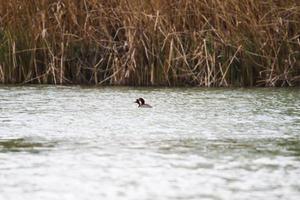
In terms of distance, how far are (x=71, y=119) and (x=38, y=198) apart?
3590 mm

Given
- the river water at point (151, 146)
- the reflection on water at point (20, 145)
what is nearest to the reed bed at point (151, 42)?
the river water at point (151, 146)

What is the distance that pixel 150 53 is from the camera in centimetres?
1191

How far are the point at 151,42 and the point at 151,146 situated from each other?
5396mm

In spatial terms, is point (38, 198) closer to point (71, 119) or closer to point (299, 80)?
point (71, 119)

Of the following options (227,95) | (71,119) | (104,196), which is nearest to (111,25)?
(227,95)

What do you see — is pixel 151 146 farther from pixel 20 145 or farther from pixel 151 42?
pixel 151 42

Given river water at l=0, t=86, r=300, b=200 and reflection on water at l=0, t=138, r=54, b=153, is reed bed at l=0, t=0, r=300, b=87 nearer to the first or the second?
river water at l=0, t=86, r=300, b=200

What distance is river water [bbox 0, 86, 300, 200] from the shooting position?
205 inches

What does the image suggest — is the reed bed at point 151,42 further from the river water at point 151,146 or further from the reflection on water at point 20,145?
the reflection on water at point 20,145

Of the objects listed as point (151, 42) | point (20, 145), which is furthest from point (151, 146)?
point (151, 42)

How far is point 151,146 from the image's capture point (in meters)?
6.72

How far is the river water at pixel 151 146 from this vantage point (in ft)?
17.1

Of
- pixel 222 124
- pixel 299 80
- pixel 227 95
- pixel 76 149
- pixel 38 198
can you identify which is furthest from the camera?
pixel 299 80

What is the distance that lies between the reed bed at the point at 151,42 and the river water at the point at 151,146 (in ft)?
3.14
